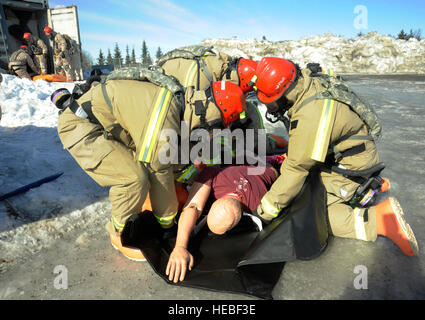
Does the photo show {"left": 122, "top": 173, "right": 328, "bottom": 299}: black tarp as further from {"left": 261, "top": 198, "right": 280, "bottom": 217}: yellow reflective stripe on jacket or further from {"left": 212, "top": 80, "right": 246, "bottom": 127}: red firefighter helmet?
{"left": 212, "top": 80, "right": 246, "bottom": 127}: red firefighter helmet

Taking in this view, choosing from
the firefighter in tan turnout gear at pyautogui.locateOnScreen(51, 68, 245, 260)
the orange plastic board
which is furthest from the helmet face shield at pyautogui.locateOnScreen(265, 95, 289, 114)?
the orange plastic board

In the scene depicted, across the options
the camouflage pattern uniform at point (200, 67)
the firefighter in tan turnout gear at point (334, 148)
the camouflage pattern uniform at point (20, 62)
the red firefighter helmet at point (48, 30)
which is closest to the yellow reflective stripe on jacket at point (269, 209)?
the firefighter in tan turnout gear at point (334, 148)

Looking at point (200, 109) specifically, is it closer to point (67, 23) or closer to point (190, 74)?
point (190, 74)

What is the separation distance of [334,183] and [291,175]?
646 mm

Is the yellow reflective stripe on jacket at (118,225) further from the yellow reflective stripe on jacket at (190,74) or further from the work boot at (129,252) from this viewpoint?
the yellow reflective stripe on jacket at (190,74)

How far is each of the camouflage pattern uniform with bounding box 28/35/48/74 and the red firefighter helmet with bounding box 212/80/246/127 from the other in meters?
9.21

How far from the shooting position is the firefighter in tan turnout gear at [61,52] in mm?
8648

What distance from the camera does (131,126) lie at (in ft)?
6.53

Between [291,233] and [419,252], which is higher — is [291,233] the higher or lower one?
the higher one

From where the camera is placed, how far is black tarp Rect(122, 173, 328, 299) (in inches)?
70.5

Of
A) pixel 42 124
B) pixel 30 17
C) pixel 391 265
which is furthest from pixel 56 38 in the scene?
pixel 391 265

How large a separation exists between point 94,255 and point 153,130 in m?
1.10

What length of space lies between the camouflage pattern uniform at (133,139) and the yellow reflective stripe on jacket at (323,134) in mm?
803

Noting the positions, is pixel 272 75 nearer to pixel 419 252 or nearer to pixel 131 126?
pixel 131 126
